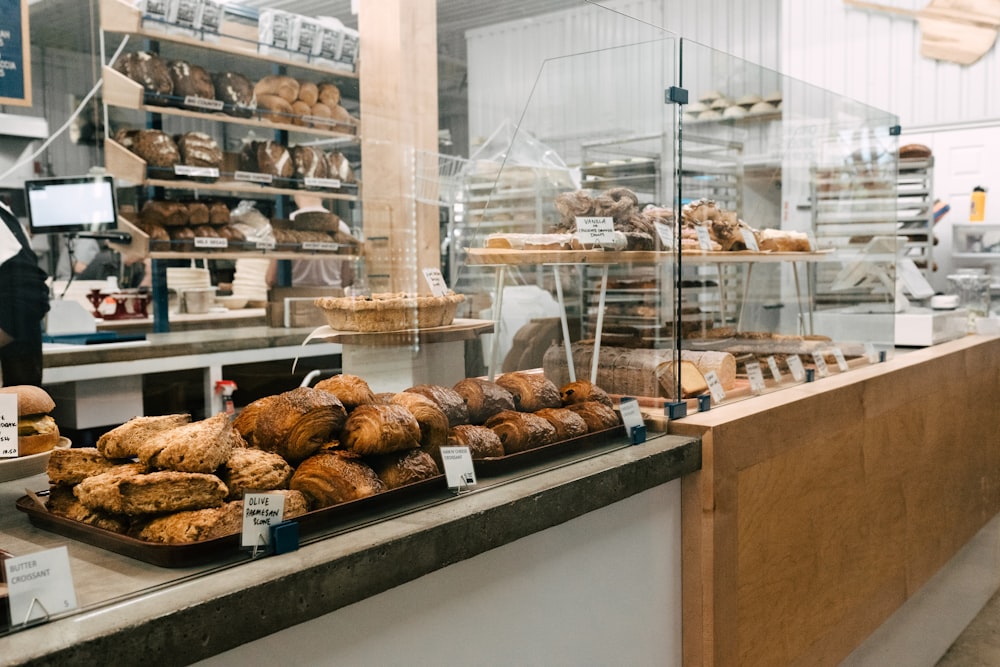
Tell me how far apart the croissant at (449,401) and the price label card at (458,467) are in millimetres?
82

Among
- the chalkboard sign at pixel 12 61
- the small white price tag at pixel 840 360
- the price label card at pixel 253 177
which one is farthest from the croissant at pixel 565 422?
the price label card at pixel 253 177

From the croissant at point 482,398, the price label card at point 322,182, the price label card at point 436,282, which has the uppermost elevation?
the price label card at point 322,182

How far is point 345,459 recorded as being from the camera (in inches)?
50.1

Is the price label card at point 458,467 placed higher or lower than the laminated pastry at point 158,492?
lower

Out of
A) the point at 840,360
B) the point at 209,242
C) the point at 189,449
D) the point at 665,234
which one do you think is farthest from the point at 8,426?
the point at 209,242

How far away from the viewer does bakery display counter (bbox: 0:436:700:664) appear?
90 centimetres

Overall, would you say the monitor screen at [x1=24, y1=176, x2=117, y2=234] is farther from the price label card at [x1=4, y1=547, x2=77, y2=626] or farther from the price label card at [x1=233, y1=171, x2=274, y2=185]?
the price label card at [x1=4, y1=547, x2=77, y2=626]

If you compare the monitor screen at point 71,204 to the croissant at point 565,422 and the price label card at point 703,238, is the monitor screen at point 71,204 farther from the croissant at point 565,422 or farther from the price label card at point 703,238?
the croissant at point 565,422

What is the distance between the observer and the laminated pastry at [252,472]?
3.76ft

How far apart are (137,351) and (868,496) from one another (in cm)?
271

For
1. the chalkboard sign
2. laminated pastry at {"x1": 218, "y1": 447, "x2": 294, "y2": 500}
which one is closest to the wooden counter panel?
laminated pastry at {"x1": 218, "y1": 447, "x2": 294, "y2": 500}

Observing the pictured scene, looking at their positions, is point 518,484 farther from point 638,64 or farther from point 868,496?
point 868,496

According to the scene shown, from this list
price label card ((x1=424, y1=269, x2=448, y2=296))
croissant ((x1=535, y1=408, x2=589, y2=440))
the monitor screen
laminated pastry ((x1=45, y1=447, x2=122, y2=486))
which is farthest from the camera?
the monitor screen

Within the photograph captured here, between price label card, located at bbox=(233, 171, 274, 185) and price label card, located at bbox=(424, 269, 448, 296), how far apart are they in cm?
212
